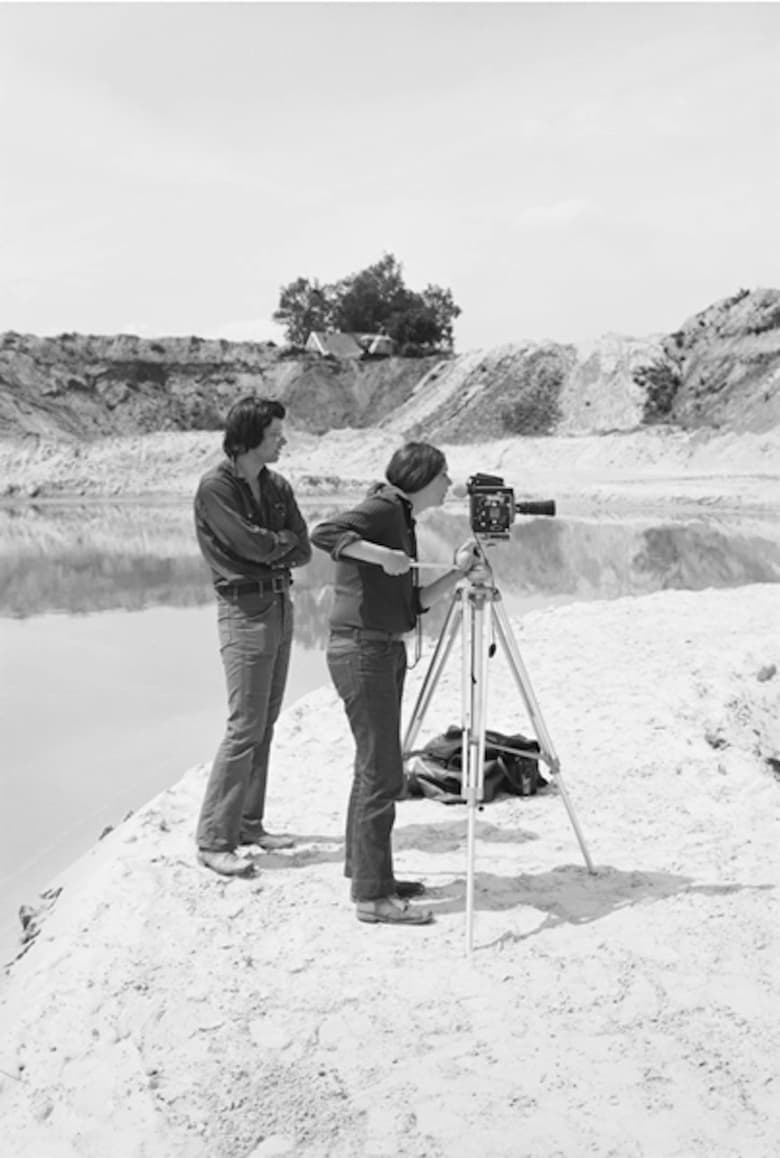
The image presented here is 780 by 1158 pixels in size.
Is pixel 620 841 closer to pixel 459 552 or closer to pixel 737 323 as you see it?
pixel 459 552

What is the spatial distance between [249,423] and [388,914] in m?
1.82

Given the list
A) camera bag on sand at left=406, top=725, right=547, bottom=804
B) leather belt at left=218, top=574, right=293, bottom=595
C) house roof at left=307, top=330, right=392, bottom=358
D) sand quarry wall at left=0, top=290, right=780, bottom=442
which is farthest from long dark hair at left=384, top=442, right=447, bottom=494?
house roof at left=307, top=330, right=392, bottom=358

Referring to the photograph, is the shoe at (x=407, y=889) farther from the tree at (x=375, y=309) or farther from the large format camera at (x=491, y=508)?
the tree at (x=375, y=309)

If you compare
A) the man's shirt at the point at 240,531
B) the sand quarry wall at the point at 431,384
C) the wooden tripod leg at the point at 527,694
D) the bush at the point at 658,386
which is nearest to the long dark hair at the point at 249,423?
the man's shirt at the point at 240,531

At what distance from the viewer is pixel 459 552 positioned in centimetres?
376

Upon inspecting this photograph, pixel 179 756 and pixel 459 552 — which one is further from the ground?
pixel 459 552

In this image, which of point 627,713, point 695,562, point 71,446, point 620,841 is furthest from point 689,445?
point 620,841

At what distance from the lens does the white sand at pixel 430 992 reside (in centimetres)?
269

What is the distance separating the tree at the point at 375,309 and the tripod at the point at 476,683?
150ft

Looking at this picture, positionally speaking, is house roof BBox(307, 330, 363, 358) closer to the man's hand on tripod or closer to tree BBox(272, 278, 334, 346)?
tree BBox(272, 278, 334, 346)

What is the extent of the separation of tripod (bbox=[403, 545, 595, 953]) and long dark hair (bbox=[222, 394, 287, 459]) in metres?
0.94

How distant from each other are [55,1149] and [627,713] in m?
4.22

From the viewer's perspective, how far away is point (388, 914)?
374 cm

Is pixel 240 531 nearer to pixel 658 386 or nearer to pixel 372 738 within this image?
pixel 372 738
